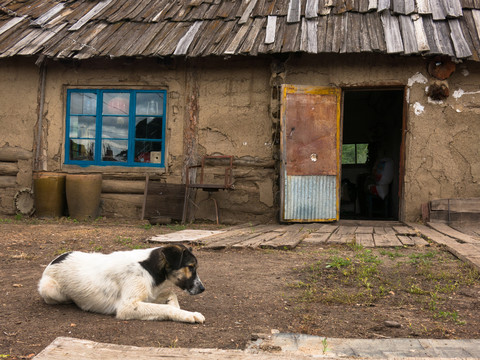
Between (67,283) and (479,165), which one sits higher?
(479,165)

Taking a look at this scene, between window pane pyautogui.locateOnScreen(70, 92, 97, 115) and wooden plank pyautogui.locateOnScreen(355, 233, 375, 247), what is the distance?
555cm

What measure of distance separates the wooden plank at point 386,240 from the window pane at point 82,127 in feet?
18.6

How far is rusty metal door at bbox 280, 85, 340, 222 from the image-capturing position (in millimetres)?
8016

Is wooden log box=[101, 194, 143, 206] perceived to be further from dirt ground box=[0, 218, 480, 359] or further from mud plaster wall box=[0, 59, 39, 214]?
dirt ground box=[0, 218, 480, 359]

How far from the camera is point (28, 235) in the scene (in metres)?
6.53

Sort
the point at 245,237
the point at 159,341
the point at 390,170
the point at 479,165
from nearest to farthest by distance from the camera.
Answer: the point at 159,341, the point at 245,237, the point at 479,165, the point at 390,170

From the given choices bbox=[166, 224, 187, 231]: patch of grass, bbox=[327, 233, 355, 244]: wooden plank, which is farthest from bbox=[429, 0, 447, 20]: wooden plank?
bbox=[166, 224, 187, 231]: patch of grass

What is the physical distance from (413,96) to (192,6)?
14.9ft

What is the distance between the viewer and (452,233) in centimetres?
620

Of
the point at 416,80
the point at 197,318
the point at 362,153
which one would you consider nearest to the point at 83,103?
the point at 416,80

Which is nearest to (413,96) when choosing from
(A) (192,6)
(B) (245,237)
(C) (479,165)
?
A: (C) (479,165)

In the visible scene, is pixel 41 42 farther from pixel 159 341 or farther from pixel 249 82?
pixel 159 341

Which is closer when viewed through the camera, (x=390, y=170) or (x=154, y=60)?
(x=154, y=60)

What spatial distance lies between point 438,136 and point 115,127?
5726 mm
